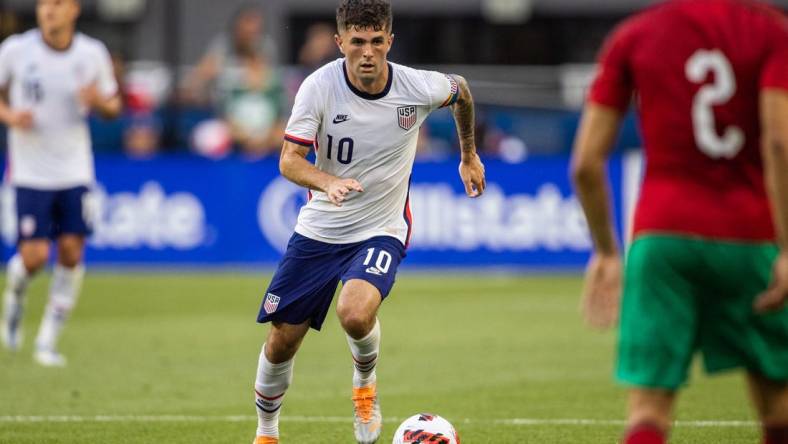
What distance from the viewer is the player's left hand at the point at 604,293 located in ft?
15.1

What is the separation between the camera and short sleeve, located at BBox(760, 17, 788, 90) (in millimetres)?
4418

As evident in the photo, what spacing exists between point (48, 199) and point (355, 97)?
5.06 metres

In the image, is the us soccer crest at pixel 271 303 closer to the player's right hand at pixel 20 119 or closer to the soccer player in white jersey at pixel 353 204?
the soccer player in white jersey at pixel 353 204

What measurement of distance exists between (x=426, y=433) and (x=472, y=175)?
1464 mm

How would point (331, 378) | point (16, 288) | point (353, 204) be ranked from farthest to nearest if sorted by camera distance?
point (16, 288) → point (331, 378) → point (353, 204)

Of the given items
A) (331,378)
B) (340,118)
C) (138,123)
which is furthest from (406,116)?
(138,123)

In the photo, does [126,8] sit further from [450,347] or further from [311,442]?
[311,442]

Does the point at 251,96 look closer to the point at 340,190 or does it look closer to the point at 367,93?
the point at 367,93

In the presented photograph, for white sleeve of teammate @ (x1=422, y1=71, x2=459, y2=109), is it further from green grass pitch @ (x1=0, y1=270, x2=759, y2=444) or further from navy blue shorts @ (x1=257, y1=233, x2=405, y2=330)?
green grass pitch @ (x1=0, y1=270, x2=759, y2=444)

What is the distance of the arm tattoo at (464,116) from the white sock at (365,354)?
112 centimetres

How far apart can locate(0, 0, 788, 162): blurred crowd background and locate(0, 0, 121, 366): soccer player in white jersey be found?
24.4ft

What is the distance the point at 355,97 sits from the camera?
23.4ft

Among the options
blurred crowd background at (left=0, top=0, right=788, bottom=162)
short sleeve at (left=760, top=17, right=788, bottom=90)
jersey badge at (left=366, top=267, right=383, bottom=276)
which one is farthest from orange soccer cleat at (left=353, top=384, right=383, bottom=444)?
blurred crowd background at (left=0, top=0, right=788, bottom=162)

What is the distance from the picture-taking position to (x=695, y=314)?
182 inches
